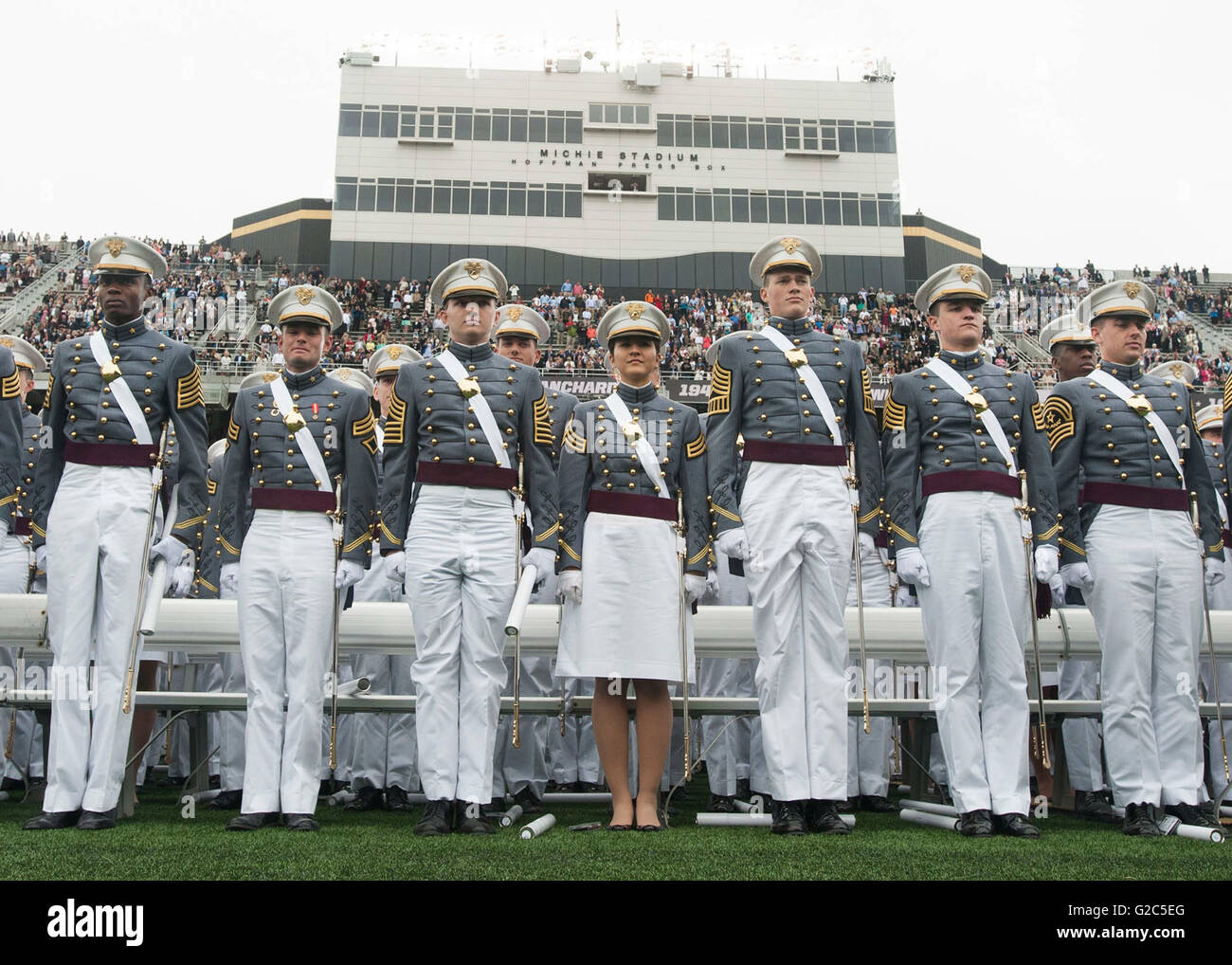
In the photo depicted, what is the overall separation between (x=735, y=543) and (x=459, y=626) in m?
1.51

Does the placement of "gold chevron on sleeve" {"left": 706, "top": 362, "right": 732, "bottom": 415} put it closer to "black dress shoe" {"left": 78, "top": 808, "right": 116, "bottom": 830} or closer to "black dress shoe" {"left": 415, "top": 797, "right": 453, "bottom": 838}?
"black dress shoe" {"left": 415, "top": 797, "right": 453, "bottom": 838}

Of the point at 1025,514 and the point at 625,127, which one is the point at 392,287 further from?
the point at 1025,514

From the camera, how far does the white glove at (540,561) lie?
664 centimetres

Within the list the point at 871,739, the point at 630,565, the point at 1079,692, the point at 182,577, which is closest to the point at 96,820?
the point at 182,577

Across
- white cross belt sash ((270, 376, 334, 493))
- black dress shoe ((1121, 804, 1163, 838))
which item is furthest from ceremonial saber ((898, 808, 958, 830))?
white cross belt sash ((270, 376, 334, 493))

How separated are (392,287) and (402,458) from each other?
47.4 m

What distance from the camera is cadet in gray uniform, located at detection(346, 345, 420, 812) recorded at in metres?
8.38

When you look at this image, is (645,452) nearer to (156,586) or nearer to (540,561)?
(540,561)

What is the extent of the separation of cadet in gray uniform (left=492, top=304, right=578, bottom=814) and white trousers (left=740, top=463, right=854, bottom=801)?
5.94 ft

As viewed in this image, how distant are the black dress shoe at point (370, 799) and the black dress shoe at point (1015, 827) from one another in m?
3.97

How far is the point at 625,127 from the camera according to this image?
55.8 metres

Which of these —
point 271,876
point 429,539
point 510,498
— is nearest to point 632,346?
point 510,498

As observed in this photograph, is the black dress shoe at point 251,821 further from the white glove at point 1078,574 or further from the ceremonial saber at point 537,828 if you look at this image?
the white glove at point 1078,574

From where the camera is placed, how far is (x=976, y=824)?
6445mm
